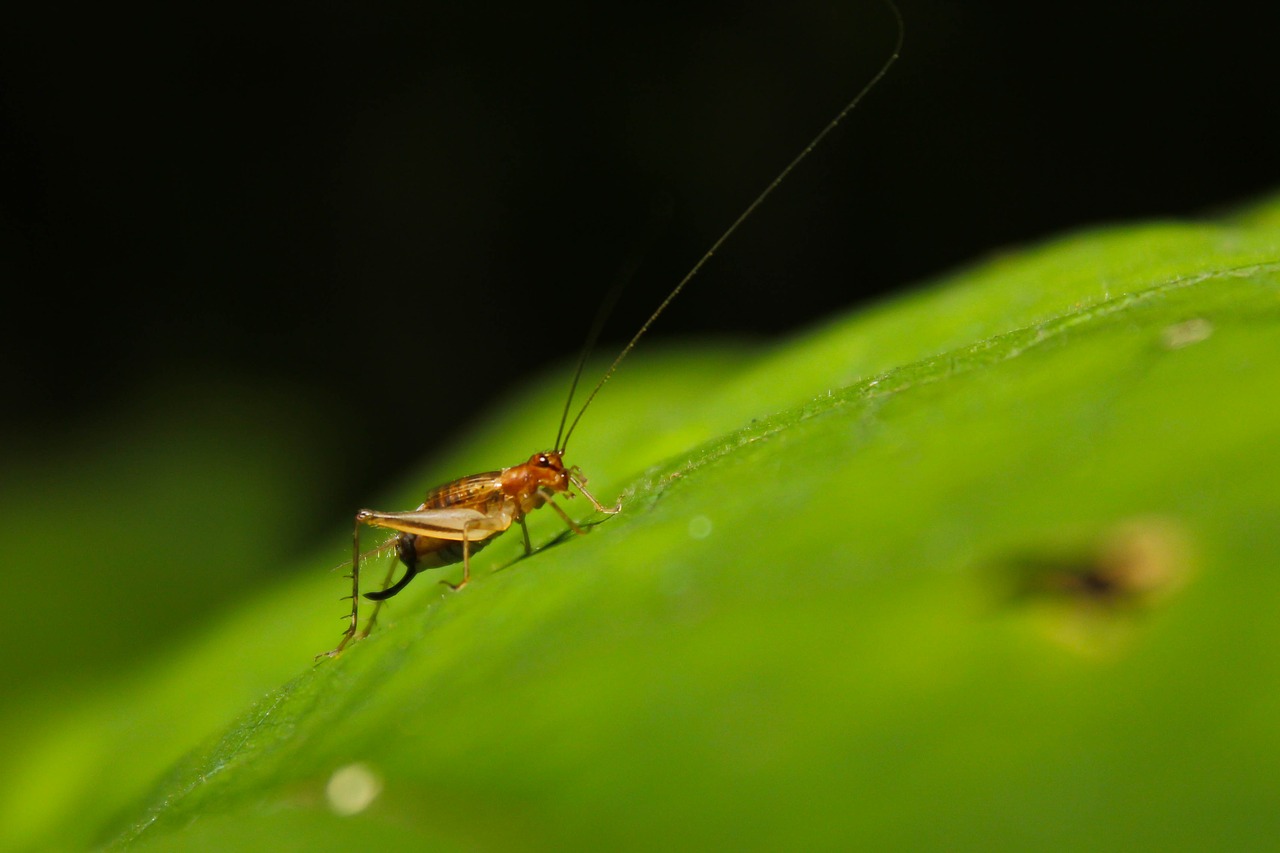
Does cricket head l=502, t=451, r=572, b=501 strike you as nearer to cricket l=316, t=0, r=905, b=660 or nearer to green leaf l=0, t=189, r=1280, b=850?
cricket l=316, t=0, r=905, b=660

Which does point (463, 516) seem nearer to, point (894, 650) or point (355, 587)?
point (355, 587)

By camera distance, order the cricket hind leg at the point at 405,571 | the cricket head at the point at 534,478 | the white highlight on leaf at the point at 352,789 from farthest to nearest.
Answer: the cricket head at the point at 534,478 < the cricket hind leg at the point at 405,571 < the white highlight on leaf at the point at 352,789

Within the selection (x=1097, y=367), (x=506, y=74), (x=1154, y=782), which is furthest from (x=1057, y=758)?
(x=506, y=74)

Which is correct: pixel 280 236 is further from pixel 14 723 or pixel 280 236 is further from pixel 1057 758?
pixel 1057 758

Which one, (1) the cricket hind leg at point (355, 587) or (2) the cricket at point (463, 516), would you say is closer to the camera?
(1) the cricket hind leg at point (355, 587)

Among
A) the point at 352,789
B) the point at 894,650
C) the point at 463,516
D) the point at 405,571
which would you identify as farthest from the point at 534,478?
the point at 894,650

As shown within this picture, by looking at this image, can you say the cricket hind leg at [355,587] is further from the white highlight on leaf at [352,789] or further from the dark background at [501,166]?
the dark background at [501,166]

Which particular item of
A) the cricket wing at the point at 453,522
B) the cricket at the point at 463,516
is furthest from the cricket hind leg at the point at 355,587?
the cricket wing at the point at 453,522
